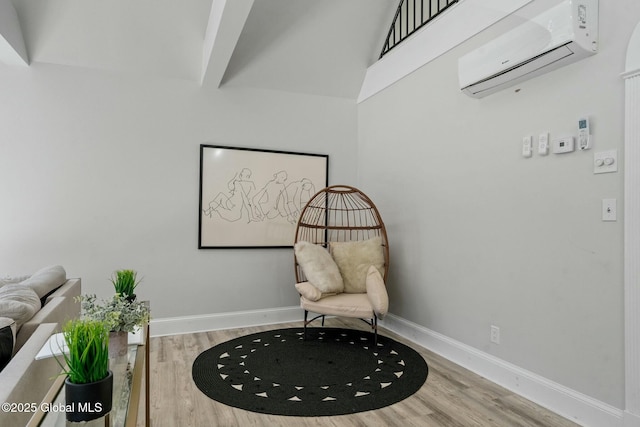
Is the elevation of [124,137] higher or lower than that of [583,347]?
higher

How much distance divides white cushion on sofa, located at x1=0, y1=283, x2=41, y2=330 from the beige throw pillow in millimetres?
2466

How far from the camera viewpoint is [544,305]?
2488 millimetres

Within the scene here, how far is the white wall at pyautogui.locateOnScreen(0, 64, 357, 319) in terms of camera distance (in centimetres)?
339

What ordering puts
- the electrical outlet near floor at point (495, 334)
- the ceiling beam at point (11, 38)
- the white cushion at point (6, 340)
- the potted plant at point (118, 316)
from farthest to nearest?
1. the ceiling beam at point (11, 38)
2. the electrical outlet near floor at point (495, 334)
3. the potted plant at point (118, 316)
4. the white cushion at point (6, 340)

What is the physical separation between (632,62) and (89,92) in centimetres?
393

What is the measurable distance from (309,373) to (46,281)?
179 centimetres

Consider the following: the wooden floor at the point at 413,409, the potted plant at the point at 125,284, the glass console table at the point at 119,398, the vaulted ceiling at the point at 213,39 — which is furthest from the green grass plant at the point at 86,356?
the vaulted ceiling at the point at 213,39

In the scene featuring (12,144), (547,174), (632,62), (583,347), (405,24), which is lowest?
(583,347)

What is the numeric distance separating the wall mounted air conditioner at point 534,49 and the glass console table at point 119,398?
260 centimetres

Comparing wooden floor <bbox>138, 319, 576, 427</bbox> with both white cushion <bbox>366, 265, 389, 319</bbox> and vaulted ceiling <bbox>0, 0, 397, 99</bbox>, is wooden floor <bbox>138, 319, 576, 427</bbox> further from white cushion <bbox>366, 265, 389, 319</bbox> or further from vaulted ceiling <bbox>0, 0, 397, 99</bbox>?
vaulted ceiling <bbox>0, 0, 397, 99</bbox>

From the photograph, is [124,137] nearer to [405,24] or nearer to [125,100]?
[125,100]

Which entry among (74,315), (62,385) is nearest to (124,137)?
(74,315)

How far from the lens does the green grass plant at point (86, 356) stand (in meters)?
1.18

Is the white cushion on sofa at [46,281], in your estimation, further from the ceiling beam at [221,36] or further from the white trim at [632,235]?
the white trim at [632,235]
